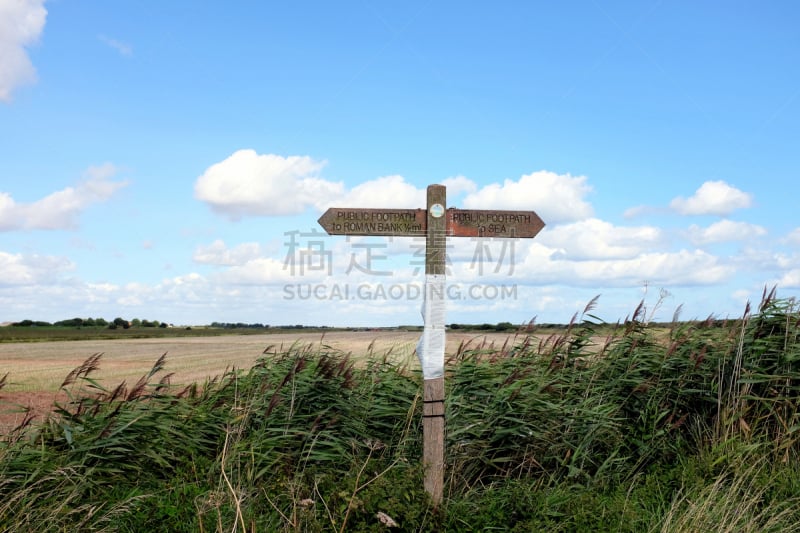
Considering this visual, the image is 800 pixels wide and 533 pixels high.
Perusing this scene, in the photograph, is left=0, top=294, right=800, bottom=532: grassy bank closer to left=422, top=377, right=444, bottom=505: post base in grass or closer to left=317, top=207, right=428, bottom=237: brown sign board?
left=422, top=377, right=444, bottom=505: post base in grass

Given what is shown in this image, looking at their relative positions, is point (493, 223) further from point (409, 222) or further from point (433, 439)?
point (433, 439)

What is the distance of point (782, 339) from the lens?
7.62m

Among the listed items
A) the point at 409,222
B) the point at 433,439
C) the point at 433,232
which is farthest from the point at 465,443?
the point at 409,222

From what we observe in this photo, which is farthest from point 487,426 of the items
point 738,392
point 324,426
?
point 738,392

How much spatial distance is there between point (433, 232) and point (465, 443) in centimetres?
219

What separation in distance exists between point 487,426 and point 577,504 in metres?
1.46

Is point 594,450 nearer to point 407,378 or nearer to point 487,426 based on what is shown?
point 487,426

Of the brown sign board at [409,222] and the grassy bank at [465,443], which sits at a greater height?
the brown sign board at [409,222]

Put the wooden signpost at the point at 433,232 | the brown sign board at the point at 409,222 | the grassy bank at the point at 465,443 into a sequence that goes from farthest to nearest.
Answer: the brown sign board at the point at 409,222 → the wooden signpost at the point at 433,232 → the grassy bank at the point at 465,443

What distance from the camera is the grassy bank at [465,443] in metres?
4.97

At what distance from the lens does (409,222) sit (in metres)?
6.09

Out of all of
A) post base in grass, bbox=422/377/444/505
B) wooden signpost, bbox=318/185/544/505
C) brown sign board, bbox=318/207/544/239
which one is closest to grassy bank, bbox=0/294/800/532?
post base in grass, bbox=422/377/444/505

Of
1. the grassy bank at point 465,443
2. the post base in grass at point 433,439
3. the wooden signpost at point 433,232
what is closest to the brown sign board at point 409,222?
the wooden signpost at point 433,232

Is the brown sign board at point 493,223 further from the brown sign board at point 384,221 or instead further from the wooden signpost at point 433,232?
the brown sign board at point 384,221
